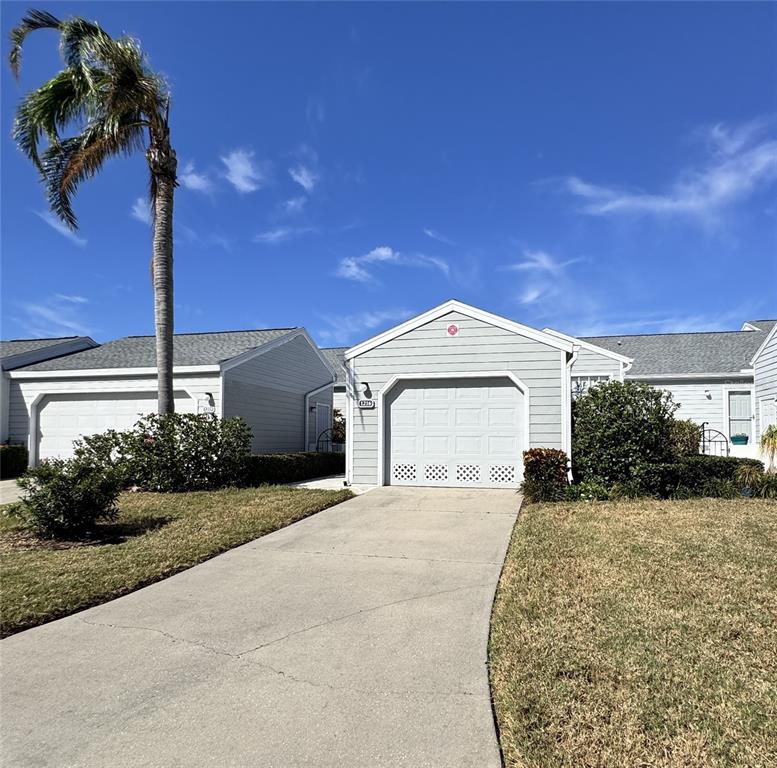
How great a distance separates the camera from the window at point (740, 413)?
16.9 meters

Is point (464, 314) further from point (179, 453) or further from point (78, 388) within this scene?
point (78, 388)

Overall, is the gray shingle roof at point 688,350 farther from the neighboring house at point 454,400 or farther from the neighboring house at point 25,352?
the neighboring house at point 25,352

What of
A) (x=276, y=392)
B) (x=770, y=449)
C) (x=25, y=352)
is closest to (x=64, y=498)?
(x=276, y=392)

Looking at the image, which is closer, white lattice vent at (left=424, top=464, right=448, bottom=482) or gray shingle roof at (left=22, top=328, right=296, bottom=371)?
white lattice vent at (left=424, top=464, right=448, bottom=482)

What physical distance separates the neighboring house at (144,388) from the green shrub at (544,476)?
303 inches

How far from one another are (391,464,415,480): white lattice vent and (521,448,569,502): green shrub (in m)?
2.53

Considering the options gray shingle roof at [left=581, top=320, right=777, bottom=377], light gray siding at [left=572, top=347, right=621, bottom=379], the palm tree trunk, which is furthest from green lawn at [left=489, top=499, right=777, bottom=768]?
gray shingle roof at [left=581, top=320, right=777, bottom=377]

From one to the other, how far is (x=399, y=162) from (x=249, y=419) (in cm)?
825

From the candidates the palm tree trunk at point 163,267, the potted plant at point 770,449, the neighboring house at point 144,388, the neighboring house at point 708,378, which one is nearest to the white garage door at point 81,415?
the neighboring house at point 144,388

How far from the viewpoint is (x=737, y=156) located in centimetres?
1136

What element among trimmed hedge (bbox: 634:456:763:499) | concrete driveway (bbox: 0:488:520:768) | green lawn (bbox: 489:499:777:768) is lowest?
concrete driveway (bbox: 0:488:520:768)

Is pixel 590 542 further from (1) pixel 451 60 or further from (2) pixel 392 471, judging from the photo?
(1) pixel 451 60

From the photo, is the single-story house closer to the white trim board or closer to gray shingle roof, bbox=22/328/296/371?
the white trim board

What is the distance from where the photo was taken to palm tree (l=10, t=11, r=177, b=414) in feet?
32.9
